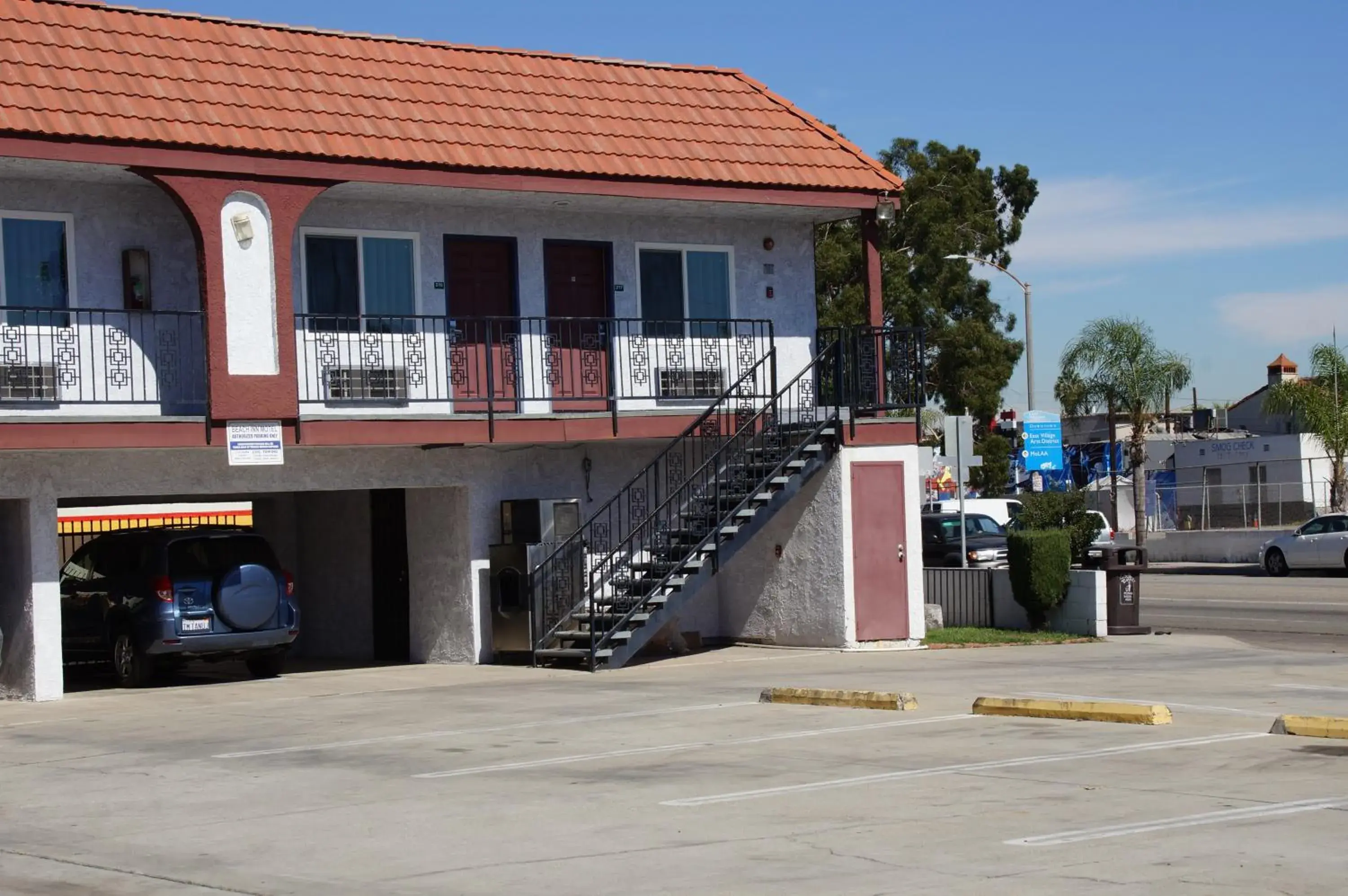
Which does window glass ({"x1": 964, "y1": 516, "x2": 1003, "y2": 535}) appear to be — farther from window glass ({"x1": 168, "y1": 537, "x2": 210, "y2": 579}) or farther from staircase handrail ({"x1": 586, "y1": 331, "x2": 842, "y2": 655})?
window glass ({"x1": 168, "y1": 537, "x2": 210, "y2": 579})

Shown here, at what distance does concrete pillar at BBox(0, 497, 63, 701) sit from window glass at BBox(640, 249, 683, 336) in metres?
8.28

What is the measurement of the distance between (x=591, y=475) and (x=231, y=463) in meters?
5.49

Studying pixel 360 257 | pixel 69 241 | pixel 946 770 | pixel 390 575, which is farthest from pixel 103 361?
pixel 946 770

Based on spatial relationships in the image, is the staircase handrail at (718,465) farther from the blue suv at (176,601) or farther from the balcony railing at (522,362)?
the blue suv at (176,601)

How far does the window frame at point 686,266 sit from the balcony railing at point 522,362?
0.68ft

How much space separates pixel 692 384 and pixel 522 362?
2.64 meters

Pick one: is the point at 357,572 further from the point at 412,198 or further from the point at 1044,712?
the point at 1044,712

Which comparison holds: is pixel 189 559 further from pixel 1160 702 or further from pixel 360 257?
pixel 1160 702

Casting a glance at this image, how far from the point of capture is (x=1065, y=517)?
→ 26.3m

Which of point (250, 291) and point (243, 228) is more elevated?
point (243, 228)

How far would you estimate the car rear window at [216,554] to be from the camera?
19.4 metres

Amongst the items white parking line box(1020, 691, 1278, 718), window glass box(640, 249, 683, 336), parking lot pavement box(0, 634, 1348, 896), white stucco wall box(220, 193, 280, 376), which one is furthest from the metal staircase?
white parking line box(1020, 691, 1278, 718)

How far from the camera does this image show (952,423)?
26.6m

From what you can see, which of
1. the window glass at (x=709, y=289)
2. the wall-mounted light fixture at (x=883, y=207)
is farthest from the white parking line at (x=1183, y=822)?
the wall-mounted light fixture at (x=883, y=207)
